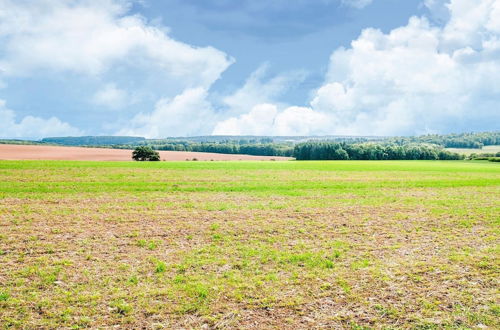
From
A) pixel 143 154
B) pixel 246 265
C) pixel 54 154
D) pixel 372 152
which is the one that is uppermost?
pixel 372 152

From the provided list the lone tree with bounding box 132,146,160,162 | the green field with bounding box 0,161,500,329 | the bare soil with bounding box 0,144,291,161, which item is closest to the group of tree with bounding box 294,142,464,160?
the bare soil with bounding box 0,144,291,161

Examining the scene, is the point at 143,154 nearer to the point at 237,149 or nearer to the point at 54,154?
the point at 54,154

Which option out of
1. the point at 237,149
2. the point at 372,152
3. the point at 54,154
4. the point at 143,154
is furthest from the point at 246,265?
the point at 237,149

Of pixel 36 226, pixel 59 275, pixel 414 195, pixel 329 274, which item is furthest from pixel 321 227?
pixel 414 195

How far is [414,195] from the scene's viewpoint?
2733cm

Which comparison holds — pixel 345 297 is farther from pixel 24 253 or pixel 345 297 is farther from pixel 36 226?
pixel 36 226

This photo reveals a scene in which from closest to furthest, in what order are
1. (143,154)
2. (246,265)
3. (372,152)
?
(246,265) < (143,154) < (372,152)

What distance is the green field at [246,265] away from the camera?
7.91m

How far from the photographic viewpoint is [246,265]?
35.7ft

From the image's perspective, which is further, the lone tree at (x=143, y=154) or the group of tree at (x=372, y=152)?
the group of tree at (x=372, y=152)

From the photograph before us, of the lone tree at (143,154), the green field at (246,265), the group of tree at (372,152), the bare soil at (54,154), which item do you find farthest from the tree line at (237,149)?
the green field at (246,265)

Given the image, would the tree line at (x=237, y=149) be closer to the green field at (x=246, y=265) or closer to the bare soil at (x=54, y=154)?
the bare soil at (x=54, y=154)

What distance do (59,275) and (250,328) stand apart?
6.30 meters

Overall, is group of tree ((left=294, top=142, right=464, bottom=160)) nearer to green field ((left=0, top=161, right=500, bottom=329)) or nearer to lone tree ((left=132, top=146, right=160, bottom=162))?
lone tree ((left=132, top=146, right=160, bottom=162))
